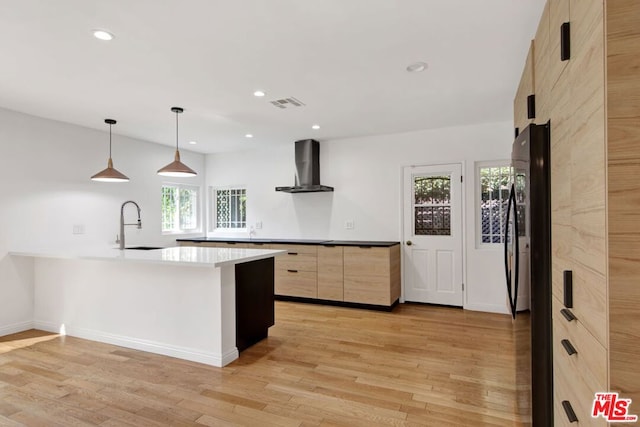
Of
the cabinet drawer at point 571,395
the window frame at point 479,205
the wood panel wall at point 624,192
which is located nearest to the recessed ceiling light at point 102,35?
the wood panel wall at point 624,192

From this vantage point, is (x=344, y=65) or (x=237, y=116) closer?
(x=344, y=65)

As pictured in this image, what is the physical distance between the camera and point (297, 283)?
4.99m

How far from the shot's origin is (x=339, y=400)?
7.63 feet

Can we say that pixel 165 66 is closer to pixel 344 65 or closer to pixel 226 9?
pixel 226 9

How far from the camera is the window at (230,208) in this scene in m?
6.25

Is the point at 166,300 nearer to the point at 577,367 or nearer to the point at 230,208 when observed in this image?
the point at 577,367

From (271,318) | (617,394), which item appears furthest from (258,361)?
(617,394)

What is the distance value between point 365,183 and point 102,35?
372 cm

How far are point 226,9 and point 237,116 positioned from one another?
2.15m

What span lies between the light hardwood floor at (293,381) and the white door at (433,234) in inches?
38.6

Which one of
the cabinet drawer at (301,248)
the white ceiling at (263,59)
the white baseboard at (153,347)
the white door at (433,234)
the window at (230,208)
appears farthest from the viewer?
the window at (230,208)

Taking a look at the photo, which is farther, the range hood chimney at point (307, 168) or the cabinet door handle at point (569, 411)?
the range hood chimney at point (307, 168)

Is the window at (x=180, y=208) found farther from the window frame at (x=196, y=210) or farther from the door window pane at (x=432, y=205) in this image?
the door window pane at (x=432, y=205)

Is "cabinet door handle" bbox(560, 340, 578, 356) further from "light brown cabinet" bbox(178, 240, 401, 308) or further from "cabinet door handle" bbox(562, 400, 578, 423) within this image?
"light brown cabinet" bbox(178, 240, 401, 308)
